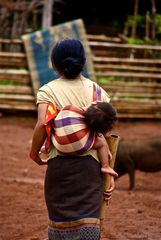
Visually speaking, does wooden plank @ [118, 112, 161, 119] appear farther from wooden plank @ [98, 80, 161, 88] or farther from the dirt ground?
the dirt ground

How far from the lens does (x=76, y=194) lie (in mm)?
4359

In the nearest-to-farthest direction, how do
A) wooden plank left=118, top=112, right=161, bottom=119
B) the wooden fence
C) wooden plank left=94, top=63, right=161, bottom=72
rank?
the wooden fence, wooden plank left=94, top=63, right=161, bottom=72, wooden plank left=118, top=112, right=161, bottom=119

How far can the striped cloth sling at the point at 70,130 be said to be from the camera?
4.30 metres

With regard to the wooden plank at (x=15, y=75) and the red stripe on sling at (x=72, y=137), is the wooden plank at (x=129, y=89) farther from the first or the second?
the red stripe on sling at (x=72, y=137)

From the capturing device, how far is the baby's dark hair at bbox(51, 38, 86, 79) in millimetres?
4344

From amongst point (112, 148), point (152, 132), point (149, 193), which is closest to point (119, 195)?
point (149, 193)

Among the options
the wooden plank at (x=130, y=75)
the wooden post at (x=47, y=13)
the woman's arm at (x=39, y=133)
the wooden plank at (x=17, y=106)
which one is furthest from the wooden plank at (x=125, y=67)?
the woman's arm at (x=39, y=133)

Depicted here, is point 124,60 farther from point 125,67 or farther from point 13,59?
point 13,59

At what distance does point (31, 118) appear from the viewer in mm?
15164

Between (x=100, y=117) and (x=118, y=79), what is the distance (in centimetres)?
1153

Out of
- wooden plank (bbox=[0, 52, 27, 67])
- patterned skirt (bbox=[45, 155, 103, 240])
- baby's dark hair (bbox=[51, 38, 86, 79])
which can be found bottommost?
wooden plank (bbox=[0, 52, 27, 67])

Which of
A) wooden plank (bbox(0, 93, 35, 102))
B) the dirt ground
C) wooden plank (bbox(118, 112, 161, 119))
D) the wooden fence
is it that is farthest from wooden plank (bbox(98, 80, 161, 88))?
the dirt ground

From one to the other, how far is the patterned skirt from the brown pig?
16.9 feet

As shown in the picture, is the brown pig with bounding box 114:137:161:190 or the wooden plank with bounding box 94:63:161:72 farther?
the wooden plank with bounding box 94:63:161:72
